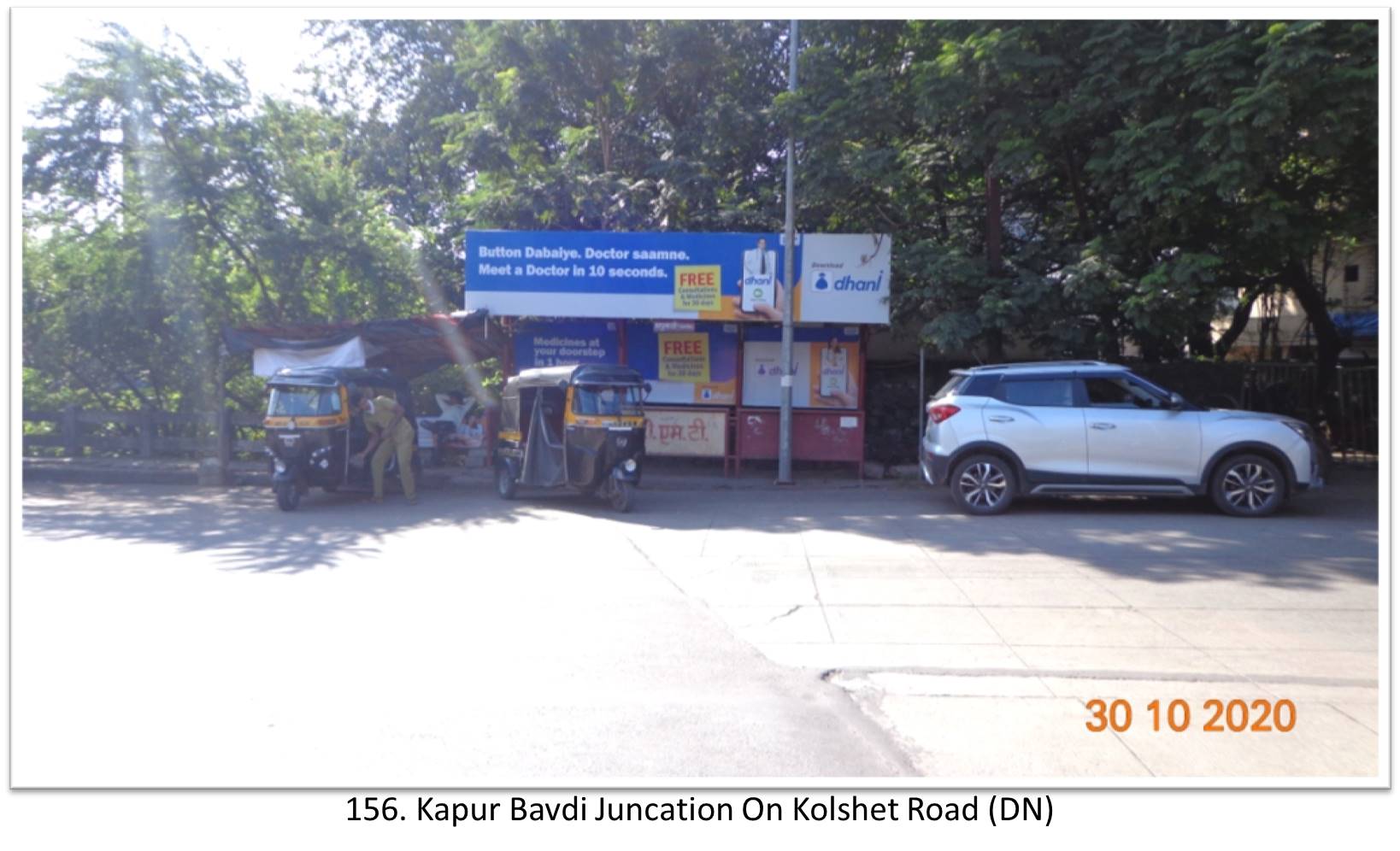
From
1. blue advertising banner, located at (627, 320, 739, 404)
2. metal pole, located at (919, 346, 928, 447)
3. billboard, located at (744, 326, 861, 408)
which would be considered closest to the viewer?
metal pole, located at (919, 346, 928, 447)

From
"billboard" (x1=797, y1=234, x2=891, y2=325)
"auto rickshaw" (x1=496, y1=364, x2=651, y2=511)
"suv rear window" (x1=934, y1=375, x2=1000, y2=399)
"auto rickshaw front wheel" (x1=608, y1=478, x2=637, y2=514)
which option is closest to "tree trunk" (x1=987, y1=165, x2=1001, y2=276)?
"billboard" (x1=797, y1=234, x2=891, y2=325)

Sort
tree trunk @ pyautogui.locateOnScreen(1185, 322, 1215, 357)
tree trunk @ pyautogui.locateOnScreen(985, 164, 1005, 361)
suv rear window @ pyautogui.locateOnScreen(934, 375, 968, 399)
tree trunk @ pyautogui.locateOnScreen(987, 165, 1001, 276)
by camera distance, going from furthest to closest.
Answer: tree trunk @ pyautogui.locateOnScreen(987, 165, 1001, 276)
tree trunk @ pyautogui.locateOnScreen(985, 164, 1005, 361)
tree trunk @ pyautogui.locateOnScreen(1185, 322, 1215, 357)
suv rear window @ pyautogui.locateOnScreen(934, 375, 968, 399)

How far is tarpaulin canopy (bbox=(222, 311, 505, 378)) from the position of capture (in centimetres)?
1605

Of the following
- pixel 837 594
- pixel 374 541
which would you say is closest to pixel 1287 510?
pixel 837 594

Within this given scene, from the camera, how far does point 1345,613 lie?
793 cm

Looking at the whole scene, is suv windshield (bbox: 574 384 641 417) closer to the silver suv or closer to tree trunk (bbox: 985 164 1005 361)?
the silver suv

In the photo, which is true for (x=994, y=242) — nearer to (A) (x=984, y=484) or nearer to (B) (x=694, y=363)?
(B) (x=694, y=363)

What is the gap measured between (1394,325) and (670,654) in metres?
5.77

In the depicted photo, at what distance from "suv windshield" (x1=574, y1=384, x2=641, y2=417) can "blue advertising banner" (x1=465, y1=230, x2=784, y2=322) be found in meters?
3.30

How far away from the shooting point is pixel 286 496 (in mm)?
13758

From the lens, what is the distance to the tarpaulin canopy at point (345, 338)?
16.0 metres

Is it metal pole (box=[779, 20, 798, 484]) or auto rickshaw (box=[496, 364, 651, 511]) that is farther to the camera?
metal pole (box=[779, 20, 798, 484])

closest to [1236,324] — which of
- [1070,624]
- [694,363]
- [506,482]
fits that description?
[694,363]

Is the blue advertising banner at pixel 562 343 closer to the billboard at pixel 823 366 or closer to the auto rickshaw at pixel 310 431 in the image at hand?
the billboard at pixel 823 366
